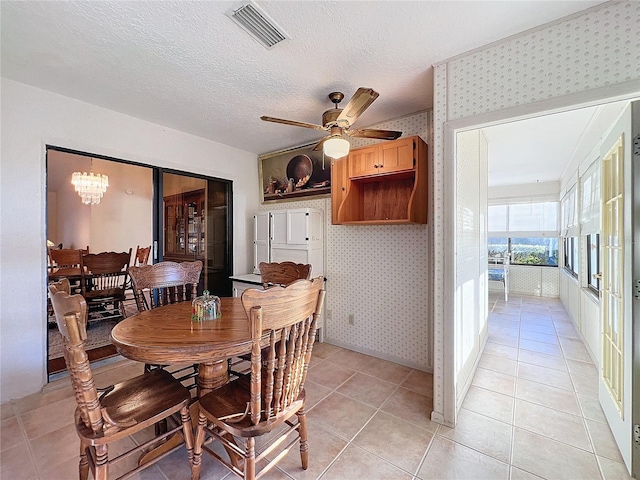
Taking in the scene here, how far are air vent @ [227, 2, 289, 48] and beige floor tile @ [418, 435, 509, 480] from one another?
2.79 meters

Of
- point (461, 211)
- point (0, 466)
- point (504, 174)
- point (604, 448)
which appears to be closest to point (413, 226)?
point (461, 211)

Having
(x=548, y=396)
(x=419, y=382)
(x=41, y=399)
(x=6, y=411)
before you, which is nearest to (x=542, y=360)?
(x=548, y=396)

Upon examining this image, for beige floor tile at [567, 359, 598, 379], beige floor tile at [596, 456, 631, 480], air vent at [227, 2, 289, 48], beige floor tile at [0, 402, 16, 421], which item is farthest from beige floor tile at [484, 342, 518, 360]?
beige floor tile at [0, 402, 16, 421]

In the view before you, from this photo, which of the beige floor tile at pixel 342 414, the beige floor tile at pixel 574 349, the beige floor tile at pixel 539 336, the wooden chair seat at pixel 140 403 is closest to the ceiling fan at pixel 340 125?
the wooden chair seat at pixel 140 403

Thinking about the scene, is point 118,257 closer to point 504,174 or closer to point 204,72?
point 204,72

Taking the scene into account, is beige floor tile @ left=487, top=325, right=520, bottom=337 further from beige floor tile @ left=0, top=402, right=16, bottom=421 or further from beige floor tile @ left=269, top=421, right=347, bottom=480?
beige floor tile @ left=0, top=402, right=16, bottom=421

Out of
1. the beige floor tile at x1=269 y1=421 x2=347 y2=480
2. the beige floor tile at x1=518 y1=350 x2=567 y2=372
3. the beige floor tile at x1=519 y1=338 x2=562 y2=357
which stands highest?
the beige floor tile at x1=519 y1=338 x2=562 y2=357

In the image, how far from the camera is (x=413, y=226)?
9.46ft

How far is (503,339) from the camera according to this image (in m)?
3.70

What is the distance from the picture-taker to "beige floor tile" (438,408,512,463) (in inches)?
68.9

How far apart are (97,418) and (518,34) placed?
10.1 ft

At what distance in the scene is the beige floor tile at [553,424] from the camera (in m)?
1.83

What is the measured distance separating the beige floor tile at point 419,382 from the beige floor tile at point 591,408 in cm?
109

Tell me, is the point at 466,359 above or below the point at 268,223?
below
